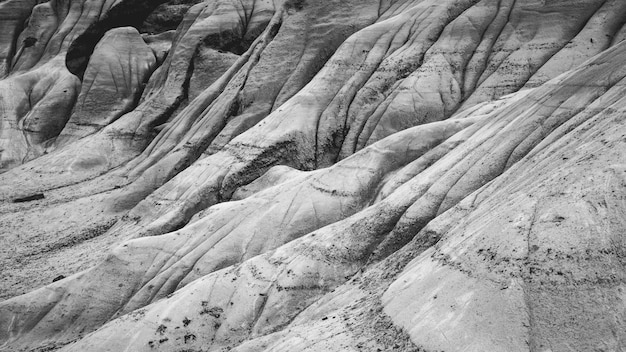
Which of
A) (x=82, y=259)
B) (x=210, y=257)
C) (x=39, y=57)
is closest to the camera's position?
(x=210, y=257)

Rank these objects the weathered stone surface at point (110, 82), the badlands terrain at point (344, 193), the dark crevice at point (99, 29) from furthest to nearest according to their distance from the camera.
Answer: the dark crevice at point (99, 29)
the weathered stone surface at point (110, 82)
the badlands terrain at point (344, 193)

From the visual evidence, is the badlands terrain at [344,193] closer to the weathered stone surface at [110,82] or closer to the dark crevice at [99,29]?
the weathered stone surface at [110,82]

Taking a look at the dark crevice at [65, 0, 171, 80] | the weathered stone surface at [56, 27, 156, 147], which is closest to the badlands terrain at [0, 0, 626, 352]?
the weathered stone surface at [56, 27, 156, 147]

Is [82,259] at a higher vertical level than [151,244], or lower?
lower

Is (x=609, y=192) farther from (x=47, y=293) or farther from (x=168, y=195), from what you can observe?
(x=168, y=195)

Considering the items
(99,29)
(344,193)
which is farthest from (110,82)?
(344,193)

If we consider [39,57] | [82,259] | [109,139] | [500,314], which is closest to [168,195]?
[82,259]

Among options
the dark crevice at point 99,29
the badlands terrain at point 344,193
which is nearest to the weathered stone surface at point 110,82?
the badlands terrain at point 344,193

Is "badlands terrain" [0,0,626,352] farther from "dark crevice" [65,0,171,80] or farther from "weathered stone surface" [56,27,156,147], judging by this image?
"dark crevice" [65,0,171,80]
